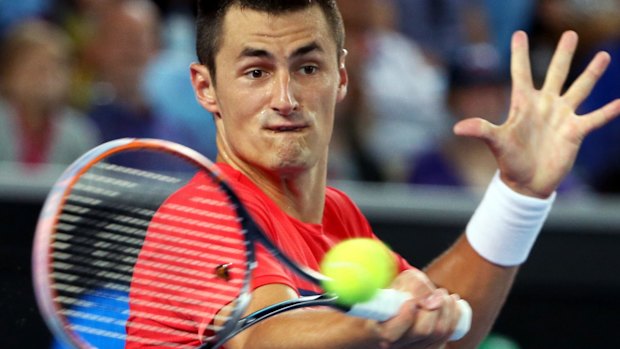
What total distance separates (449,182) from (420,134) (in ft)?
1.67

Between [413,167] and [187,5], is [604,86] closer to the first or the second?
[413,167]

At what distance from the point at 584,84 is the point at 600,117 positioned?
5.0 inches

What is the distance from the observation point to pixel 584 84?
3.27m

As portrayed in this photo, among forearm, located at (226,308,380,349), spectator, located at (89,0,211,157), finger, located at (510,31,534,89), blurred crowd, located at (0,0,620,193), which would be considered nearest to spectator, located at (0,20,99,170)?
blurred crowd, located at (0,0,620,193)

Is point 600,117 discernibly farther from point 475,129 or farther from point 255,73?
point 255,73

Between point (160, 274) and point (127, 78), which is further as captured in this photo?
point (127, 78)

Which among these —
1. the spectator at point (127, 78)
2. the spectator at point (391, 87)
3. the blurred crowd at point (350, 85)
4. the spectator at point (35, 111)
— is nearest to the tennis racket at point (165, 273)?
the blurred crowd at point (350, 85)

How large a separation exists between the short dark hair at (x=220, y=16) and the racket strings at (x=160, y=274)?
0.39 meters

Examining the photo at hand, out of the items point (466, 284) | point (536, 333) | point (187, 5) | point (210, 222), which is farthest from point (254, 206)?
point (187, 5)

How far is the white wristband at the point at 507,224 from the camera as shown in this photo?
323cm

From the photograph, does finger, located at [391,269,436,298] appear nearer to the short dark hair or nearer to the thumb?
the thumb

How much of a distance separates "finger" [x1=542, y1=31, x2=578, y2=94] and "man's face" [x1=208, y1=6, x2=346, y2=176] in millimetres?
709

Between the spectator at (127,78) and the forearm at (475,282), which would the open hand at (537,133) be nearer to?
the forearm at (475,282)

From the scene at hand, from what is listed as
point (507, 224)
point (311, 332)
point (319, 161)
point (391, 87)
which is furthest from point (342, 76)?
point (391, 87)
